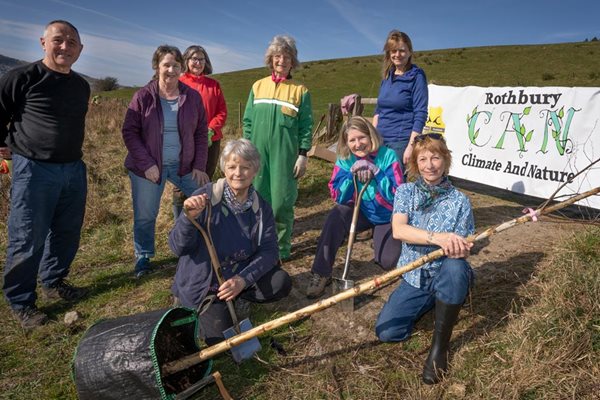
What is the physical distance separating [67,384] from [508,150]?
6.87 metres

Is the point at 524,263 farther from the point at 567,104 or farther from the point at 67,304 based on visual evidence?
the point at 67,304

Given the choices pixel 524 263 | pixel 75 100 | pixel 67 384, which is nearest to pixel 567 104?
pixel 524 263

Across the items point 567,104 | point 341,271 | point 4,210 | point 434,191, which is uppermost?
point 567,104

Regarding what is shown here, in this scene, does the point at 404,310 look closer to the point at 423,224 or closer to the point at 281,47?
the point at 423,224

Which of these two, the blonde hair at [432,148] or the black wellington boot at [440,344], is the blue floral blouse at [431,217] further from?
the black wellington boot at [440,344]

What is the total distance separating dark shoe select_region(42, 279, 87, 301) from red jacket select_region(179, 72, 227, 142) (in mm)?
2516

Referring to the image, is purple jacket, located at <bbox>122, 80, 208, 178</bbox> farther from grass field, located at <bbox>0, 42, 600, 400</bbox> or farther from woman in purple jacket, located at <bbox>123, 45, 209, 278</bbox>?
grass field, located at <bbox>0, 42, 600, 400</bbox>

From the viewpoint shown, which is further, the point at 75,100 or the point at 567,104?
the point at 567,104

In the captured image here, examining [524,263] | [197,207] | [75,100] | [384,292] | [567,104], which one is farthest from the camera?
[567,104]

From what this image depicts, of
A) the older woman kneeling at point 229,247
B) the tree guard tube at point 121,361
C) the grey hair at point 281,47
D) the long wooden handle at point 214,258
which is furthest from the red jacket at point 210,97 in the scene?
the tree guard tube at point 121,361

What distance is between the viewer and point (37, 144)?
3350 mm

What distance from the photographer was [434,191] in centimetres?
306

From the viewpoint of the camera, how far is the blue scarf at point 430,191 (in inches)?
120

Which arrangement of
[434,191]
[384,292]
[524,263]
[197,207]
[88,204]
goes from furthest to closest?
[88,204], [524,263], [384,292], [434,191], [197,207]
